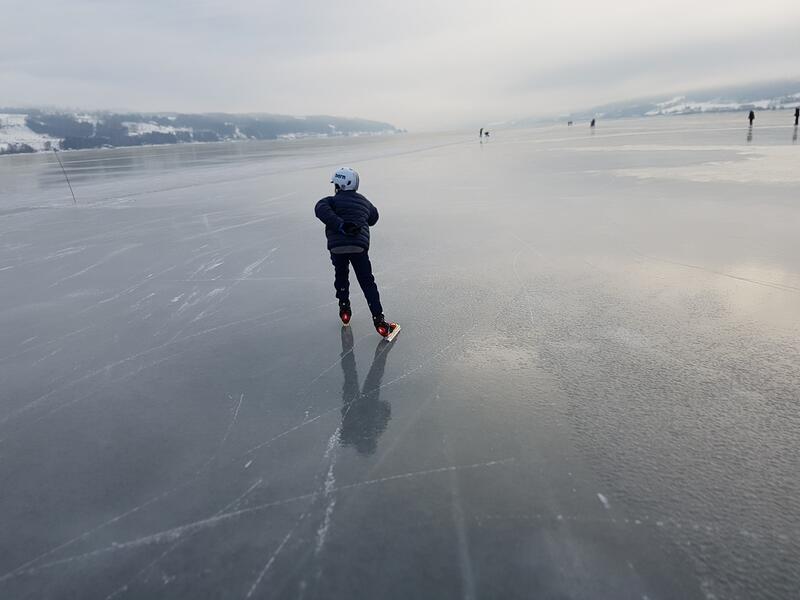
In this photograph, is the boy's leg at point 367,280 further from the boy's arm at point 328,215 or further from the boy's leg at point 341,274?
the boy's arm at point 328,215

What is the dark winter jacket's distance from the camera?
436 cm

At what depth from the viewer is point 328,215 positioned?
4336mm

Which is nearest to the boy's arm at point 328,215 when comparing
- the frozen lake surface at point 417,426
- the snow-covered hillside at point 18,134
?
the frozen lake surface at point 417,426

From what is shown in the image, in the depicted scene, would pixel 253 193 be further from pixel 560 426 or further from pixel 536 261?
pixel 560 426

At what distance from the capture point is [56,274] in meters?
6.84

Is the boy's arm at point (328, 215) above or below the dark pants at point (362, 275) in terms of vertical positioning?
above

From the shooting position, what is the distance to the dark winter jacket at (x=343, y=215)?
171 inches

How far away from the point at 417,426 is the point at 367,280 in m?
1.84

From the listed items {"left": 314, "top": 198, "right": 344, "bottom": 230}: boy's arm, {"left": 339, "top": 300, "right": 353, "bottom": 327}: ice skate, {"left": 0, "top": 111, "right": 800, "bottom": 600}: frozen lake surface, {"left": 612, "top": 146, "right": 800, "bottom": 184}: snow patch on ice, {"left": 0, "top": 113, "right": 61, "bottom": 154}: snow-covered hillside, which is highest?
{"left": 0, "top": 113, "right": 61, "bottom": 154}: snow-covered hillside

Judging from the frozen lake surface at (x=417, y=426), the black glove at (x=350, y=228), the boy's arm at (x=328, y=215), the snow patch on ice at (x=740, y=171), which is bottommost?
the frozen lake surface at (x=417, y=426)

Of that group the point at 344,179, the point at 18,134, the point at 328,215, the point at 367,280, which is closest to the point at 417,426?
the point at 367,280

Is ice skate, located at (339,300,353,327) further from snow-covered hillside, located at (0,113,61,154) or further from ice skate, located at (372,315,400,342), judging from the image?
snow-covered hillside, located at (0,113,61,154)

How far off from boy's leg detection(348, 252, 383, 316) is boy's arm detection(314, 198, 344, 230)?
352 millimetres

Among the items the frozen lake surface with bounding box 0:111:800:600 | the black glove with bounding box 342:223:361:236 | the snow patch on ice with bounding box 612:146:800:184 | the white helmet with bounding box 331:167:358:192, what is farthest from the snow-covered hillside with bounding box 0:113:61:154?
the black glove with bounding box 342:223:361:236
